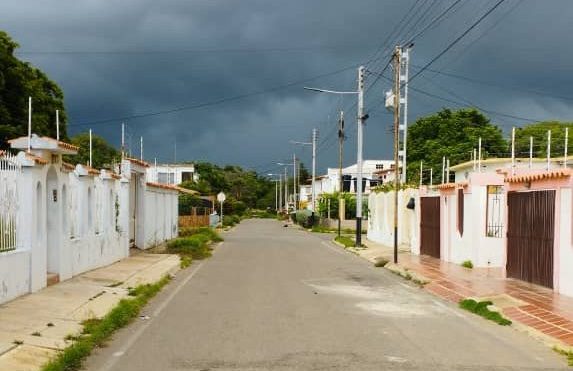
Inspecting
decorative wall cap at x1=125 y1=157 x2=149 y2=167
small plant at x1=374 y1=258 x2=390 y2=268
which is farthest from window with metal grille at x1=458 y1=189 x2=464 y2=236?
decorative wall cap at x1=125 y1=157 x2=149 y2=167

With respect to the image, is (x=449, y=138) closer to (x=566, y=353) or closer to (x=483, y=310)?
(x=483, y=310)

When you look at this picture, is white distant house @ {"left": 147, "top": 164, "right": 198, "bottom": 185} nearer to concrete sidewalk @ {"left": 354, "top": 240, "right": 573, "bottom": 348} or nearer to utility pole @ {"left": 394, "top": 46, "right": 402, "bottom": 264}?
utility pole @ {"left": 394, "top": 46, "right": 402, "bottom": 264}

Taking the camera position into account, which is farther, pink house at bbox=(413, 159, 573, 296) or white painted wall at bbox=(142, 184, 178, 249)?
white painted wall at bbox=(142, 184, 178, 249)

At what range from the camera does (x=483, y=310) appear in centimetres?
1279

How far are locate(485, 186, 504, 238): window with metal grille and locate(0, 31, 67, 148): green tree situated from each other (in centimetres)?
2619

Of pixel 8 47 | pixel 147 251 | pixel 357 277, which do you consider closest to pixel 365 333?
pixel 357 277

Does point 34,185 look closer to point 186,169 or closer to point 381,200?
point 381,200

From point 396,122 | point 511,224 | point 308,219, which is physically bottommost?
point 308,219

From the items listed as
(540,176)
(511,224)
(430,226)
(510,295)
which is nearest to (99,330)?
(510,295)

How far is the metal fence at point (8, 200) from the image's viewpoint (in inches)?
481

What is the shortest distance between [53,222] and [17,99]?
2655cm

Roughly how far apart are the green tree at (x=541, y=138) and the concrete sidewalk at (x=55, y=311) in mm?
46545

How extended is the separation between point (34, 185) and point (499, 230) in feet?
43.9

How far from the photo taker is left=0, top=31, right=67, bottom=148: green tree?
3791 centimetres
